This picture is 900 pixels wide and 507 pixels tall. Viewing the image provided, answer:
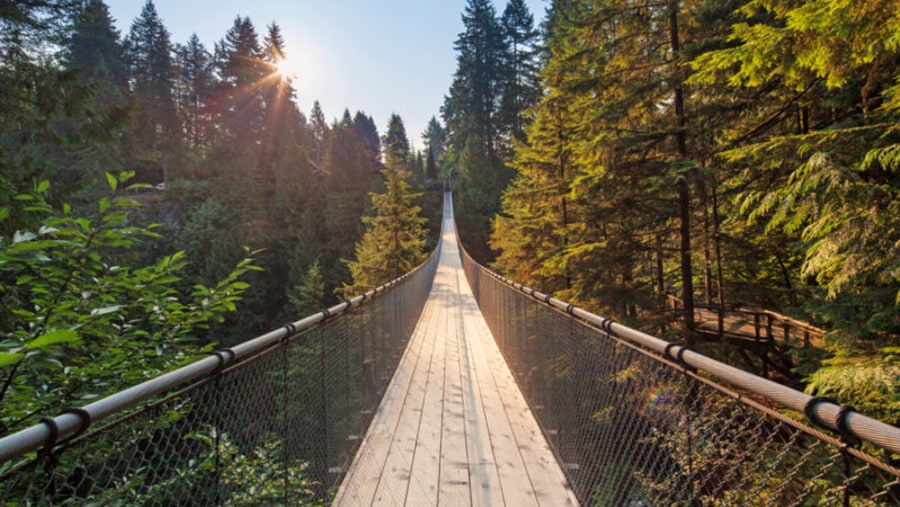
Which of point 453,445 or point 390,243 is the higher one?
point 390,243

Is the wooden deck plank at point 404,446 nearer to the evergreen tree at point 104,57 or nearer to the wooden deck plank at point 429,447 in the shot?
the wooden deck plank at point 429,447

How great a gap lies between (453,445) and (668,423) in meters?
1.56

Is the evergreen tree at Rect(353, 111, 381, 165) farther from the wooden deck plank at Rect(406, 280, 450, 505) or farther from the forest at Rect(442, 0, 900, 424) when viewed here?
the wooden deck plank at Rect(406, 280, 450, 505)

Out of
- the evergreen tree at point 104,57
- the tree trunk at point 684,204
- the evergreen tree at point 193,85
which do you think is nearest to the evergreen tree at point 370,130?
the evergreen tree at point 193,85

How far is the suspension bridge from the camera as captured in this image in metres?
1.00

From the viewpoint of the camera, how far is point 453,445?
3.13 meters

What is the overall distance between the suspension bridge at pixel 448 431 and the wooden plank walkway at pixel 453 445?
16 millimetres

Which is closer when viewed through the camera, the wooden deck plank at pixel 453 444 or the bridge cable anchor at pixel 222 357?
the bridge cable anchor at pixel 222 357

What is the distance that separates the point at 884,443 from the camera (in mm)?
729

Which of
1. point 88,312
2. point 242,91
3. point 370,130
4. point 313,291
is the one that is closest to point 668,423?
point 88,312

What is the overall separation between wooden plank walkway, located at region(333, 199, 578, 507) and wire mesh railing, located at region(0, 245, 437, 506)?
8.3 inches

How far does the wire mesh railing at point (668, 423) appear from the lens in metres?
0.89

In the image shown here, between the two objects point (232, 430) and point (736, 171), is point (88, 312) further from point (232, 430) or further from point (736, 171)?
point (736, 171)

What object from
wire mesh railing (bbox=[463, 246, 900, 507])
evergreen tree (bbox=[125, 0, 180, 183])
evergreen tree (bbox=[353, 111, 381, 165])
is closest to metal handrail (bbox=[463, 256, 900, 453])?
wire mesh railing (bbox=[463, 246, 900, 507])
